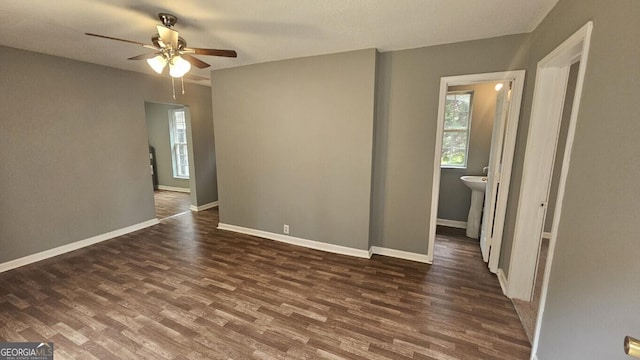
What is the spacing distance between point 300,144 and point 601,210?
9.32 ft

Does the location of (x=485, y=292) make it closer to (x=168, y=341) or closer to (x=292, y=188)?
(x=292, y=188)

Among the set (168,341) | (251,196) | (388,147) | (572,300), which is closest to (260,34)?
(388,147)

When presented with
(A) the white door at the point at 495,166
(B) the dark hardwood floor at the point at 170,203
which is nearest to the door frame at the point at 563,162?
(A) the white door at the point at 495,166

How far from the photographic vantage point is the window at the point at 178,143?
681 centimetres

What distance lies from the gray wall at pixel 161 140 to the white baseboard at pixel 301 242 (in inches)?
142

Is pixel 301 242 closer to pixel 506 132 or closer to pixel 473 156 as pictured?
pixel 506 132

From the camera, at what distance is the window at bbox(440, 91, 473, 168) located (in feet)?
13.7

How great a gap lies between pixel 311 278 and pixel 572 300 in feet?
6.85

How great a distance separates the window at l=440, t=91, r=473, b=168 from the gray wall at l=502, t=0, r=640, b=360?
2.64m

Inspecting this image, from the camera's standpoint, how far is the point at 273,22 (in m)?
2.31

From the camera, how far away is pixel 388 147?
3.19 m

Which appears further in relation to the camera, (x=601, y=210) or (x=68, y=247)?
(x=68, y=247)

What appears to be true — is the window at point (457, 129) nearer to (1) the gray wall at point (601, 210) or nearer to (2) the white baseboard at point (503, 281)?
(2) the white baseboard at point (503, 281)

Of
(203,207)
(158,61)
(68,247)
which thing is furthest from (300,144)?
(68,247)
